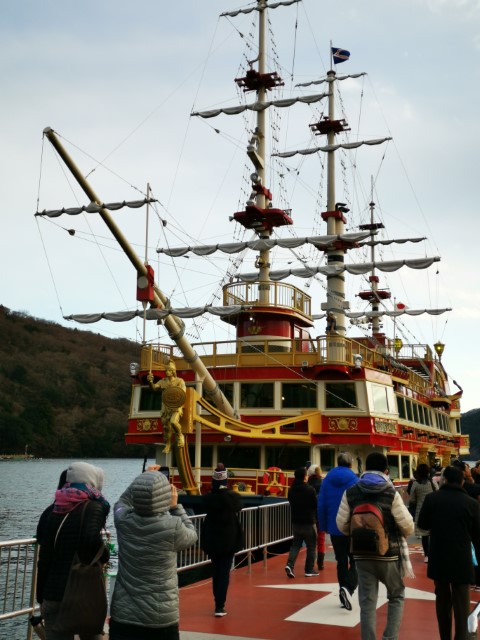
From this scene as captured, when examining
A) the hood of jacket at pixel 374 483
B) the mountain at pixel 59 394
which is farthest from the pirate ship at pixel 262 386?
the mountain at pixel 59 394

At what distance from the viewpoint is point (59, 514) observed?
17.1ft

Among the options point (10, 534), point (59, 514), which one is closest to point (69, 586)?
point (59, 514)

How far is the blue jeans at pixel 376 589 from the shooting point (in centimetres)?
647

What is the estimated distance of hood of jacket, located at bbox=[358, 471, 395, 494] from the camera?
6.54 meters

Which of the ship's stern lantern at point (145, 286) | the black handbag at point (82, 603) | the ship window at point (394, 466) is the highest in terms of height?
the ship's stern lantern at point (145, 286)

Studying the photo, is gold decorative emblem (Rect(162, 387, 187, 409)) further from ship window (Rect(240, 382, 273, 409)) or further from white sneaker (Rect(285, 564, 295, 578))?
white sneaker (Rect(285, 564, 295, 578))

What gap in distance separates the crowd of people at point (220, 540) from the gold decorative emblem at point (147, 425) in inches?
485

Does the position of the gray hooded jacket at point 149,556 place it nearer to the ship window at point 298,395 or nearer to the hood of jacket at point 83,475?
the hood of jacket at point 83,475

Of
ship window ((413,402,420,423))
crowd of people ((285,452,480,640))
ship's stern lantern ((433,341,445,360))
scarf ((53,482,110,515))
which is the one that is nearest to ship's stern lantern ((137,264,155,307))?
crowd of people ((285,452,480,640))

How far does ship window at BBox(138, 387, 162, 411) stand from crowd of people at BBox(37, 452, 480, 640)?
13.0 metres

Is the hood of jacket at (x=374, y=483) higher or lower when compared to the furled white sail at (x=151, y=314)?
lower

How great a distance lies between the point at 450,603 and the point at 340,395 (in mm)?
14453

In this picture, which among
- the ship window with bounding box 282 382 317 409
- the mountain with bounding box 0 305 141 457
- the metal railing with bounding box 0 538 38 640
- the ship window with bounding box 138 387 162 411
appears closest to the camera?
the metal railing with bounding box 0 538 38 640

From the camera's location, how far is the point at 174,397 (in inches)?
683
